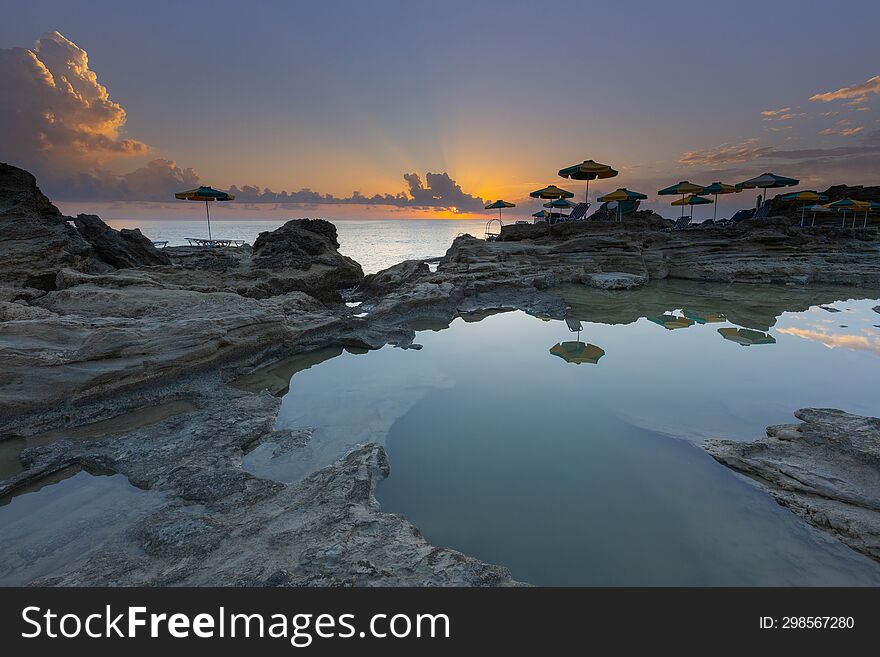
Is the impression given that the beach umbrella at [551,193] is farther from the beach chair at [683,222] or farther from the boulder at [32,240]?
the boulder at [32,240]

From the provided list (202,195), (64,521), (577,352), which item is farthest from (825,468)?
(202,195)

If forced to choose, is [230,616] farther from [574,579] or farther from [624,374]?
[624,374]

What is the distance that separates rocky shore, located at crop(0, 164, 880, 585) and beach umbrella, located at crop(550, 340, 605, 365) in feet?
11.9

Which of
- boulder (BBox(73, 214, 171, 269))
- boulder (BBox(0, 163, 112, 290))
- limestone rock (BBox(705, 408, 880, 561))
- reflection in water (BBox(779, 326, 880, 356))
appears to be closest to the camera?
limestone rock (BBox(705, 408, 880, 561))

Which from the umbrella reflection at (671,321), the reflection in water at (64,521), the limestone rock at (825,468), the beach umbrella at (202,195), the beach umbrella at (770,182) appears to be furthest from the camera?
the beach umbrella at (770,182)

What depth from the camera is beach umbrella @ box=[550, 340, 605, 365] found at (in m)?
10.7

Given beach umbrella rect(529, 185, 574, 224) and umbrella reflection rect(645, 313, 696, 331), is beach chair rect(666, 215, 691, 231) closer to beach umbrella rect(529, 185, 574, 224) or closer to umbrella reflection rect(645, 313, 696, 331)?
beach umbrella rect(529, 185, 574, 224)

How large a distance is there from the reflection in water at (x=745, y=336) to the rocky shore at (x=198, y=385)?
2.84 m

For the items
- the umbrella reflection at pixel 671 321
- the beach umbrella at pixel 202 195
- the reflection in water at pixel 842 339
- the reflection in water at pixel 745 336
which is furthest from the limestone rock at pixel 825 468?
the beach umbrella at pixel 202 195

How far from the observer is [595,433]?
6887 millimetres

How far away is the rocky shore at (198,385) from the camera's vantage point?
11.9 ft

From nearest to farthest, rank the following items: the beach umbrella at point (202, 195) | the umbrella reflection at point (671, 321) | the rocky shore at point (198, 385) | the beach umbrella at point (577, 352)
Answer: the rocky shore at point (198, 385) → the beach umbrella at point (577, 352) → the umbrella reflection at point (671, 321) → the beach umbrella at point (202, 195)

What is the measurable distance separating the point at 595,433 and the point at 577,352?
15.5 feet

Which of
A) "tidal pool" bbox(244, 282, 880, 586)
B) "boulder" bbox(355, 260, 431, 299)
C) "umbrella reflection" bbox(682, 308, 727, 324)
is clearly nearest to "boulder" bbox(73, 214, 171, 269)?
"boulder" bbox(355, 260, 431, 299)
